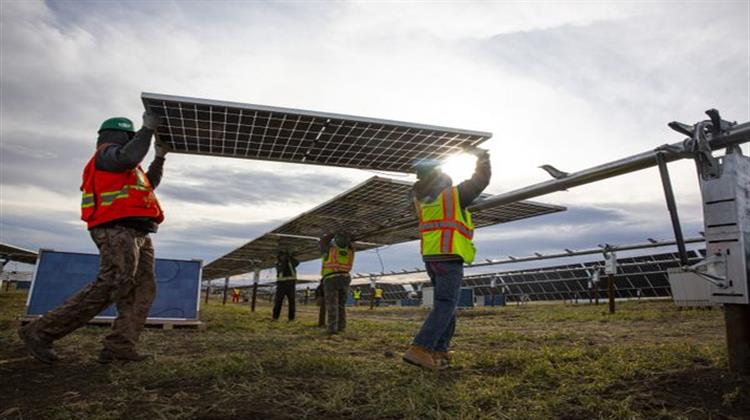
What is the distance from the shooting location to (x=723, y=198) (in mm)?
3391

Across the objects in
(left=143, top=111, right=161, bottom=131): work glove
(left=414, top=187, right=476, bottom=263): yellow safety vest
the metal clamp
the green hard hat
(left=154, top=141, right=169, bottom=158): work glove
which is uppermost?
(left=154, top=141, right=169, bottom=158): work glove

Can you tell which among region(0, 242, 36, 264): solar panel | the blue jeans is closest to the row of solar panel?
the blue jeans

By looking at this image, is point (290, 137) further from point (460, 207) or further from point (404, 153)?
point (460, 207)

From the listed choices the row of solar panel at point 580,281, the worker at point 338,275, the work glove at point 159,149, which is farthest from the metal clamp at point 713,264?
the row of solar panel at point 580,281

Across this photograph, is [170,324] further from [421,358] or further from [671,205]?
[671,205]

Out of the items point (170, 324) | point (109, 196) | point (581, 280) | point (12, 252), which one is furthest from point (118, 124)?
point (12, 252)

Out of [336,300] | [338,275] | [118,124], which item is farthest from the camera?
[338,275]

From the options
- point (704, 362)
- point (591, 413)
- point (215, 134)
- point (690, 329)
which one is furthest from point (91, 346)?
point (690, 329)

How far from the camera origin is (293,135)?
7027mm

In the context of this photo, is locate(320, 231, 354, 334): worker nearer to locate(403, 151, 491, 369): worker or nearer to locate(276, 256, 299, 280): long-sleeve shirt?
locate(276, 256, 299, 280): long-sleeve shirt

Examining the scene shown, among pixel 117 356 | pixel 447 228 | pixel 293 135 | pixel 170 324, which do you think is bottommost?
pixel 170 324

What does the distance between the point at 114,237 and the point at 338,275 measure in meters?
6.00

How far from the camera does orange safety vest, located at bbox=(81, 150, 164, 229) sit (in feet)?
15.0

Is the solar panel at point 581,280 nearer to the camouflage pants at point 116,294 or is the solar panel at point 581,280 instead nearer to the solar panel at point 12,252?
the camouflage pants at point 116,294
